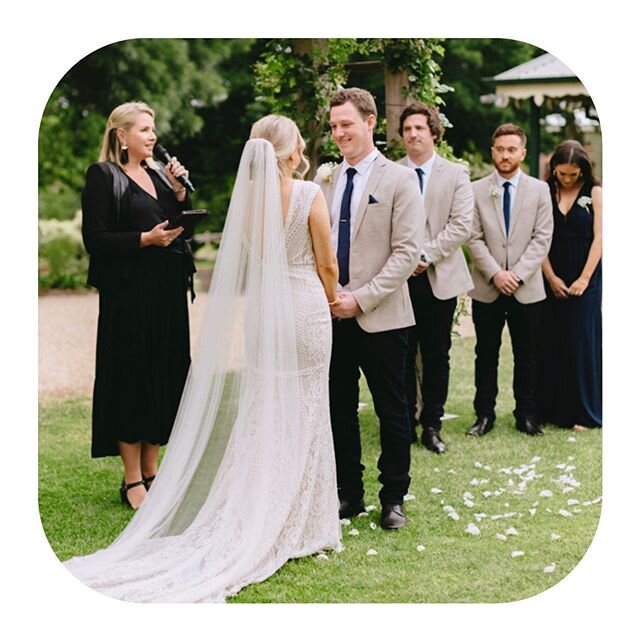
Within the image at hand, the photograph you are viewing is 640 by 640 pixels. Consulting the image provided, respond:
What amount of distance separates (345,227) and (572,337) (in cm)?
279

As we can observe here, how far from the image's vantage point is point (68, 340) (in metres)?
11.2

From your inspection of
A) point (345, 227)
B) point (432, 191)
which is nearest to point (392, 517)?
point (345, 227)

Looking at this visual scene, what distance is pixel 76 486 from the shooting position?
571 cm

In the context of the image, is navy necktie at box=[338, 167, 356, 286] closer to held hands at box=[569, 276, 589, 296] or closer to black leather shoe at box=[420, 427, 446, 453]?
black leather shoe at box=[420, 427, 446, 453]

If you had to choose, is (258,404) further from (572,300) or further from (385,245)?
(572,300)

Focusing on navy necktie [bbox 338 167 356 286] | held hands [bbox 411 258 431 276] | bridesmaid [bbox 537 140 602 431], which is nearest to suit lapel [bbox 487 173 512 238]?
bridesmaid [bbox 537 140 602 431]

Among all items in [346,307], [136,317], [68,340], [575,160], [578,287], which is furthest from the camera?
[68,340]

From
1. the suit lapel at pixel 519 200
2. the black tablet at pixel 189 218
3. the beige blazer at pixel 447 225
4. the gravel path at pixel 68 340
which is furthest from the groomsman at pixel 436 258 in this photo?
the gravel path at pixel 68 340

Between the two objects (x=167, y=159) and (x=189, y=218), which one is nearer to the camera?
(x=189, y=218)

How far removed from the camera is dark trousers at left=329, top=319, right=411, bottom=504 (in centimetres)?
474

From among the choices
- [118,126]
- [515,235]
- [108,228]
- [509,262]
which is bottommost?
[509,262]

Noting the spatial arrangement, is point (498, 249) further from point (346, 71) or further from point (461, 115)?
point (461, 115)

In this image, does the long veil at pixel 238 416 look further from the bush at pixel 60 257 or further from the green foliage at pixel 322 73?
the bush at pixel 60 257

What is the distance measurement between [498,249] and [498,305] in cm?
38
